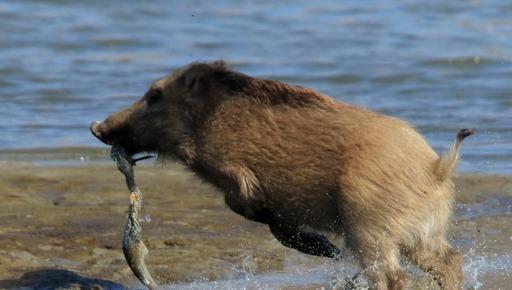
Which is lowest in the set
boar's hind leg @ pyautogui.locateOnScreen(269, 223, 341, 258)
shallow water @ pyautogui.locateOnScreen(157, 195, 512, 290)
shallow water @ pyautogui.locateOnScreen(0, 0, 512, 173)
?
shallow water @ pyautogui.locateOnScreen(0, 0, 512, 173)

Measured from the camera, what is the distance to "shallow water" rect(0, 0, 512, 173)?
12734 mm

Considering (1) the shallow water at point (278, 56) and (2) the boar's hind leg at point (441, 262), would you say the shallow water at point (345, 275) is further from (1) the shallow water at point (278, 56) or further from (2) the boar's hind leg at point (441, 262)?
(1) the shallow water at point (278, 56)

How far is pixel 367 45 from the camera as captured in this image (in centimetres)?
1759

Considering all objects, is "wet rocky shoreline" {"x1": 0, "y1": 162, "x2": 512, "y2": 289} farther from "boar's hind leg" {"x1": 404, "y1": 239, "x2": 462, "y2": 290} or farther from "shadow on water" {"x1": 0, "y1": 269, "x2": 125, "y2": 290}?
"boar's hind leg" {"x1": 404, "y1": 239, "x2": 462, "y2": 290}

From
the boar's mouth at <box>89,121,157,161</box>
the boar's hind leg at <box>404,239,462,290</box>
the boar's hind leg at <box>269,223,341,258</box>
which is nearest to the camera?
the boar's hind leg at <box>404,239,462,290</box>

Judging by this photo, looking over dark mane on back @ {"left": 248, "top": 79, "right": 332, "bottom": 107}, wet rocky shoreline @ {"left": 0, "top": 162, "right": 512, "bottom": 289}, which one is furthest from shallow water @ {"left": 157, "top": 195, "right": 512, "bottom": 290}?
dark mane on back @ {"left": 248, "top": 79, "right": 332, "bottom": 107}

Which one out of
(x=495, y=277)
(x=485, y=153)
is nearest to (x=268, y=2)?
(x=485, y=153)

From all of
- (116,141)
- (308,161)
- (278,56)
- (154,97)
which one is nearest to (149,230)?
(116,141)

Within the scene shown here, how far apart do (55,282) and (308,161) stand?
5.65ft

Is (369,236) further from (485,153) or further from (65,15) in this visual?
(65,15)

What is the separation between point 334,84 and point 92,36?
464 cm

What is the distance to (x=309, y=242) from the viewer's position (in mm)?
7453

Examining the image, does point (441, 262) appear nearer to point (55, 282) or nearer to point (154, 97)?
point (154, 97)

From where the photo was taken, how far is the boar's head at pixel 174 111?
294 inches
